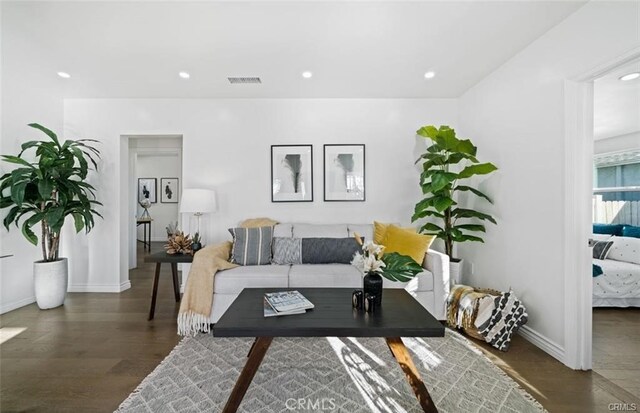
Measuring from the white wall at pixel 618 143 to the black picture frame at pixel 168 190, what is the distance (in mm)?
8675

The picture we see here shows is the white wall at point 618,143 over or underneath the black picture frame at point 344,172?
over

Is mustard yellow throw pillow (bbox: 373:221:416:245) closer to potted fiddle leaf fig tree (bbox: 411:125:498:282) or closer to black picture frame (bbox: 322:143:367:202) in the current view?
potted fiddle leaf fig tree (bbox: 411:125:498:282)

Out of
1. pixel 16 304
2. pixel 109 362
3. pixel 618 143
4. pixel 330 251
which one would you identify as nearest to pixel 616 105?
pixel 618 143

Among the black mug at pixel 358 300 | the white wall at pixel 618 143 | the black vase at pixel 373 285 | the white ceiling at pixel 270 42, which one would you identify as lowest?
the black mug at pixel 358 300

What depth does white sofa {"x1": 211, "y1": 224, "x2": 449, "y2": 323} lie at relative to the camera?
8.43ft

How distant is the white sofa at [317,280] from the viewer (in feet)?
8.43

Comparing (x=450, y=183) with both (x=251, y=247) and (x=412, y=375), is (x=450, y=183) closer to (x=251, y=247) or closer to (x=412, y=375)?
(x=412, y=375)

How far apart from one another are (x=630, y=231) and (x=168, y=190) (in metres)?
8.91

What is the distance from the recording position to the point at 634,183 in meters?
3.94

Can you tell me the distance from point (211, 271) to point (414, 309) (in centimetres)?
178

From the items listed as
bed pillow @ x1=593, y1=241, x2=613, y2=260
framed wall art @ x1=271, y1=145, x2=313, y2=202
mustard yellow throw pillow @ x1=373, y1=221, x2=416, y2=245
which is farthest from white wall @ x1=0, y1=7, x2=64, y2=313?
bed pillow @ x1=593, y1=241, x2=613, y2=260

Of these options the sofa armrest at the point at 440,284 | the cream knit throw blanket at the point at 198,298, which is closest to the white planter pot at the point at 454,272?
the sofa armrest at the point at 440,284

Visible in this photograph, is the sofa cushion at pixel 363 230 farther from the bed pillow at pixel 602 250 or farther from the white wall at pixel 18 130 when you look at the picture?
the white wall at pixel 18 130

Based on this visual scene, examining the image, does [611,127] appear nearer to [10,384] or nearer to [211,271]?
[211,271]
